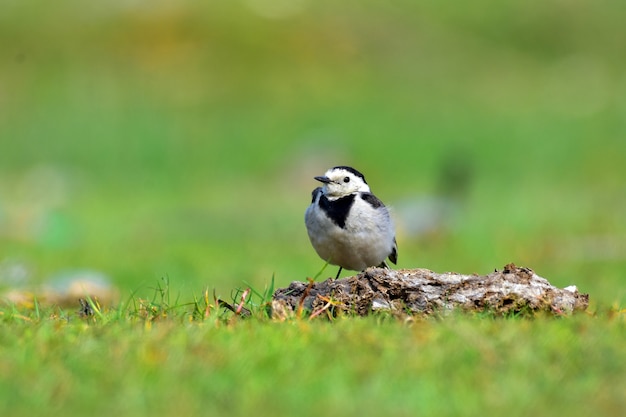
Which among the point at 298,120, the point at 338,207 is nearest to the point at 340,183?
the point at 338,207

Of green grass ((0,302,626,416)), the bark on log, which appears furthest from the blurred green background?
green grass ((0,302,626,416))

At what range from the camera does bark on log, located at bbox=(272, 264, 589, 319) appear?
6.23 m

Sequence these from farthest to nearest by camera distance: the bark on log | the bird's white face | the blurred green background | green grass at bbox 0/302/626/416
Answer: the blurred green background < the bird's white face < the bark on log < green grass at bbox 0/302/626/416

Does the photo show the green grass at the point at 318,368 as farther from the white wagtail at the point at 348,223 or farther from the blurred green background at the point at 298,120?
the blurred green background at the point at 298,120

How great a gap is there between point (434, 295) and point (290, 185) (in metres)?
20.2

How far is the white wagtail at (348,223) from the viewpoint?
822cm

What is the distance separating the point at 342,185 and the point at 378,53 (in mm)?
26109

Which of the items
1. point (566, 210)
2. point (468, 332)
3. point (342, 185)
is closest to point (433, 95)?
point (566, 210)

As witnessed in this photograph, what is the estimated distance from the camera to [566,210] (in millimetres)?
20719

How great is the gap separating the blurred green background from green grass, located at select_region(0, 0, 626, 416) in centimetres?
8

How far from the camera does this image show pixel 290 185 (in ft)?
87.0

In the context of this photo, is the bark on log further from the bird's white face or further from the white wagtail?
the bird's white face

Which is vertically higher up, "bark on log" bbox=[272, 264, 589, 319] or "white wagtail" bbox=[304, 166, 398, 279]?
"white wagtail" bbox=[304, 166, 398, 279]

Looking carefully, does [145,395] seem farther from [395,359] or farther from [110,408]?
[395,359]
